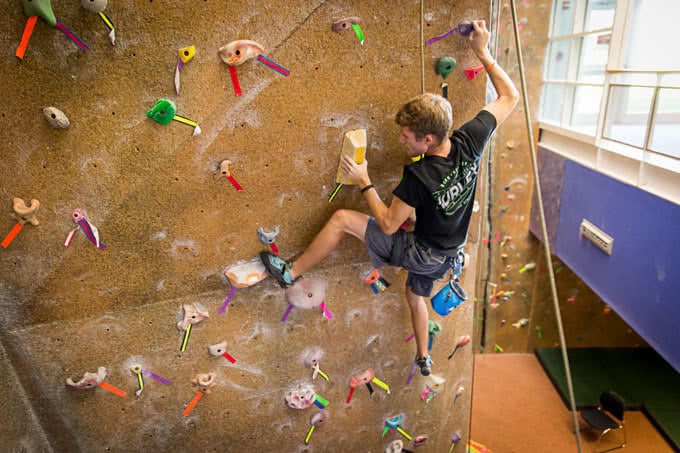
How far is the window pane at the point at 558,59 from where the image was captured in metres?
5.06

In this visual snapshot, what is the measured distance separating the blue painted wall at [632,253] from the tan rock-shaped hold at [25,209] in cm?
368

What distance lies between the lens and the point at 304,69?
205 centimetres

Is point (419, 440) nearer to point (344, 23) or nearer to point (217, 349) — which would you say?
point (217, 349)

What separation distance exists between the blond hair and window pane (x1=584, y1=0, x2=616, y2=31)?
3684mm

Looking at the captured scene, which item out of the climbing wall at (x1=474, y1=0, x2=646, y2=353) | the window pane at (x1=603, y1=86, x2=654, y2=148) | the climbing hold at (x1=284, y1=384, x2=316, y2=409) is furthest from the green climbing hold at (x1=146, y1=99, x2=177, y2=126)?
the climbing wall at (x1=474, y1=0, x2=646, y2=353)

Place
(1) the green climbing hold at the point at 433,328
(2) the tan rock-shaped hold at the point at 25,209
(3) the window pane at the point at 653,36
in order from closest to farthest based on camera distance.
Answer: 1. (2) the tan rock-shaped hold at the point at 25,209
2. (1) the green climbing hold at the point at 433,328
3. (3) the window pane at the point at 653,36

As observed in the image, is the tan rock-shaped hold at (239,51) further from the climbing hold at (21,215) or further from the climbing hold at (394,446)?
the climbing hold at (394,446)

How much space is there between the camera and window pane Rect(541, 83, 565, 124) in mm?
5160

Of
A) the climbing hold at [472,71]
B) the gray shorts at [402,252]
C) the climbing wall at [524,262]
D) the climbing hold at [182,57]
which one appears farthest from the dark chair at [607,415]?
the climbing hold at [182,57]

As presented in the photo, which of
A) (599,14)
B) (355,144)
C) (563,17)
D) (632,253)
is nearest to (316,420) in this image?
(355,144)

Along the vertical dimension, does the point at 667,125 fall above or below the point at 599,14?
below

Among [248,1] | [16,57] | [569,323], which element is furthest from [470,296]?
[569,323]

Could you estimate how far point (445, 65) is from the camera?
219cm

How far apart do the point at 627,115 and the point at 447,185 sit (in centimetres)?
366
